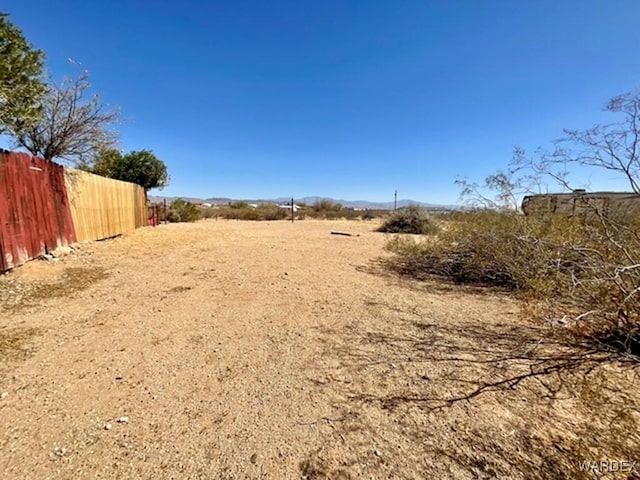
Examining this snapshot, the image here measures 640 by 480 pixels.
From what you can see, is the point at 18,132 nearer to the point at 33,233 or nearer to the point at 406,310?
the point at 33,233

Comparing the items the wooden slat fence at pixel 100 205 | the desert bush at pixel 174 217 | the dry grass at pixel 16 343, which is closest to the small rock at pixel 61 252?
the wooden slat fence at pixel 100 205

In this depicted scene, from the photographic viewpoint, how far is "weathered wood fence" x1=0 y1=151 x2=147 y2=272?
541 centimetres

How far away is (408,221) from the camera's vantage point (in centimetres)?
1526

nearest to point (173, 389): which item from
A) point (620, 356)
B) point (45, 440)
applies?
point (45, 440)

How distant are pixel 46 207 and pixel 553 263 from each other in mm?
9099

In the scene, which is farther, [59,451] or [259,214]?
[259,214]

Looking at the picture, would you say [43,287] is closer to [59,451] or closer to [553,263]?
[59,451]

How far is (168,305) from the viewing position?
425cm

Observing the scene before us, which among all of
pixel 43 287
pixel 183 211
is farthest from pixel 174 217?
pixel 43 287

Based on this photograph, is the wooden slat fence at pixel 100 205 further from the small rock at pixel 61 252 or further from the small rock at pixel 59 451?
the small rock at pixel 59 451

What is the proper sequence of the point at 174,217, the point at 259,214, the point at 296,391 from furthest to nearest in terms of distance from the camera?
the point at 259,214 < the point at 174,217 < the point at 296,391

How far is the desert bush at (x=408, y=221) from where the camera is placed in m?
14.9

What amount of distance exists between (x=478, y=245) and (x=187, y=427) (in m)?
5.58

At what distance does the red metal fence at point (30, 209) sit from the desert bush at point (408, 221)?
12233 millimetres
